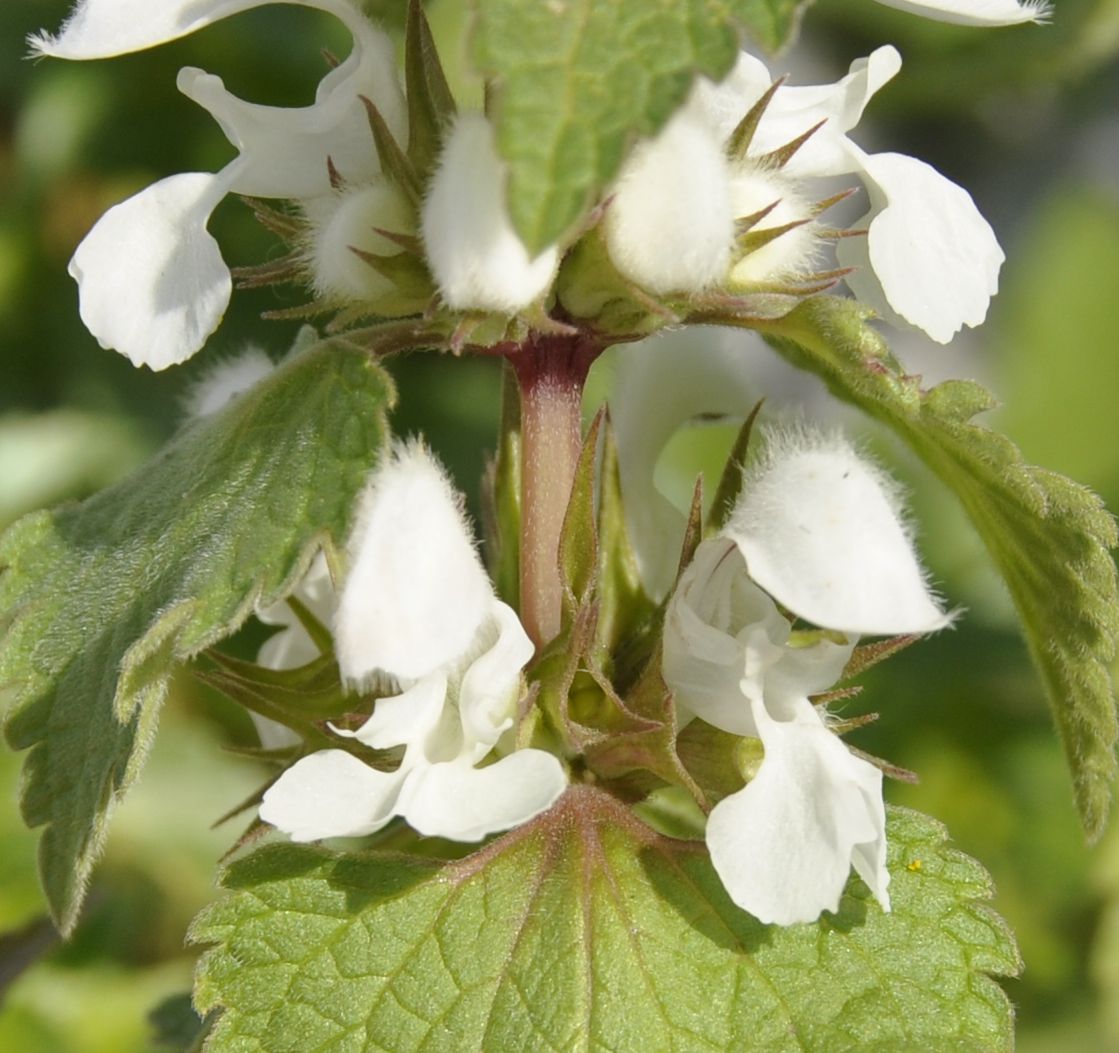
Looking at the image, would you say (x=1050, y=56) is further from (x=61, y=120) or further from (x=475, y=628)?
(x=475, y=628)

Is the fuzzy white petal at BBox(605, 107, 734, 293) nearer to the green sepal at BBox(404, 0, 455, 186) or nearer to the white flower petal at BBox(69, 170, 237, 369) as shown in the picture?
the green sepal at BBox(404, 0, 455, 186)

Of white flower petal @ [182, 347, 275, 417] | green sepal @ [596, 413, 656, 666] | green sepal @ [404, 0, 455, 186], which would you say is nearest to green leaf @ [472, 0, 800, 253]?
green sepal @ [404, 0, 455, 186]

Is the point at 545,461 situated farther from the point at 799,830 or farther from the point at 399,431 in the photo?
the point at 399,431

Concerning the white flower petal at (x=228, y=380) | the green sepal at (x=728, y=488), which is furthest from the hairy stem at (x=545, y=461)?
the white flower petal at (x=228, y=380)

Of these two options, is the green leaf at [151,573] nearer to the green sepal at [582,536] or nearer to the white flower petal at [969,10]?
the green sepal at [582,536]

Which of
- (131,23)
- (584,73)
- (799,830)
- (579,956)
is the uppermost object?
(584,73)

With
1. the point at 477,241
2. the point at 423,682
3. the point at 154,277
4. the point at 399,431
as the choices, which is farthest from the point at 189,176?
the point at 399,431
